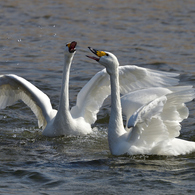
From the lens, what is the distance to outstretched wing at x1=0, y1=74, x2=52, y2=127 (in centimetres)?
1019

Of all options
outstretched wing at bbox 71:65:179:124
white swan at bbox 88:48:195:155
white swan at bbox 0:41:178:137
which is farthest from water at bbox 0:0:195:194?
outstretched wing at bbox 71:65:179:124

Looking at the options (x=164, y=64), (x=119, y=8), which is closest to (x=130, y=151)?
(x=164, y=64)

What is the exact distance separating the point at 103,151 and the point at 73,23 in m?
13.1

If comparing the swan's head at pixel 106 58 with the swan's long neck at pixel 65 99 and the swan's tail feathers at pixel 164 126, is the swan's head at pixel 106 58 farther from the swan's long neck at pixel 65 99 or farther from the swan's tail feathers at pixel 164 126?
the swan's long neck at pixel 65 99

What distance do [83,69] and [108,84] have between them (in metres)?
5.35

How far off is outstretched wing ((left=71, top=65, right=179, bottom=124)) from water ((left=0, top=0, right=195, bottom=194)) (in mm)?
587

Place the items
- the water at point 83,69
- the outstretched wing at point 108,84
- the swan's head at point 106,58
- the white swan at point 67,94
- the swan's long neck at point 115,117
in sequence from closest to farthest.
Result: the water at point 83,69, the swan's head at point 106,58, the swan's long neck at point 115,117, the outstretched wing at point 108,84, the white swan at point 67,94

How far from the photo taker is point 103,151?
29.2 ft

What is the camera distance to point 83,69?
50.7 ft

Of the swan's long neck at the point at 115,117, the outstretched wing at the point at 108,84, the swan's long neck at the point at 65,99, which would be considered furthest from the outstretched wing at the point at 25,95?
the swan's long neck at the point at 115,117

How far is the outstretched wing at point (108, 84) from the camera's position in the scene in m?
9.18

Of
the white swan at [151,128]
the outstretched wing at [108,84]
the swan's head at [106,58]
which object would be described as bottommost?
the white swan at [151,128]

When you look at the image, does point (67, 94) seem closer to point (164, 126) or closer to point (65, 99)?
point (65, 99)

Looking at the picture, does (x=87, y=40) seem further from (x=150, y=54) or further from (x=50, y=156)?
(x=50, y=156)
